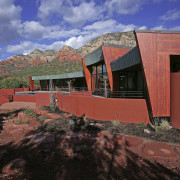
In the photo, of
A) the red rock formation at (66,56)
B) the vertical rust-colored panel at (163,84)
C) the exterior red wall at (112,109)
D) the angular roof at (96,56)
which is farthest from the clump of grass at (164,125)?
the red rock formation at (66,56)

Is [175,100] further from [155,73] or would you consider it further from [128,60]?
[128,60]

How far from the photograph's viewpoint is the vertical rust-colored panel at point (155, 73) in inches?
253

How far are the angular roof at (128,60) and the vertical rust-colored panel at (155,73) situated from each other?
2.68ft

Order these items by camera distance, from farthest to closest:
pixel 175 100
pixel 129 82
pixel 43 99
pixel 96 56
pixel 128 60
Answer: pixel 43 99
pixel 96 56
pixel 129 82
pixel 128 60
pixel 175 100

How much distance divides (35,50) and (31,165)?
346 ft

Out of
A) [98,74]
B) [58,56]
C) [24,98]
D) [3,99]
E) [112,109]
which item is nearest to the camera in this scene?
[112,109]

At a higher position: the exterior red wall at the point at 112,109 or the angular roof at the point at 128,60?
the angular roof at the point at 128,60

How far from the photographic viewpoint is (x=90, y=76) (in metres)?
14.2

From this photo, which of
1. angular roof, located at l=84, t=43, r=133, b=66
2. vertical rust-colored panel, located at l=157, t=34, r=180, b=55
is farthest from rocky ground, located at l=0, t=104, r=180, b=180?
angular roof, located at l=84, t=43, r=133, b=66

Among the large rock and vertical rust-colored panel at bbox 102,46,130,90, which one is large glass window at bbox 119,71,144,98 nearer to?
vertical rust-colored panel at bbox 102,46,130,90

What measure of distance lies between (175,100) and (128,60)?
3.76 metres

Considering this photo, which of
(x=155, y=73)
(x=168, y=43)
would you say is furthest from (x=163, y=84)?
(x=168, y=43)

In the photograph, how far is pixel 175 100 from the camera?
625 cm

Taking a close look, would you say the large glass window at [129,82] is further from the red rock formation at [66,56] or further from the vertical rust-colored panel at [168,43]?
the red rock formation at [66,56]
